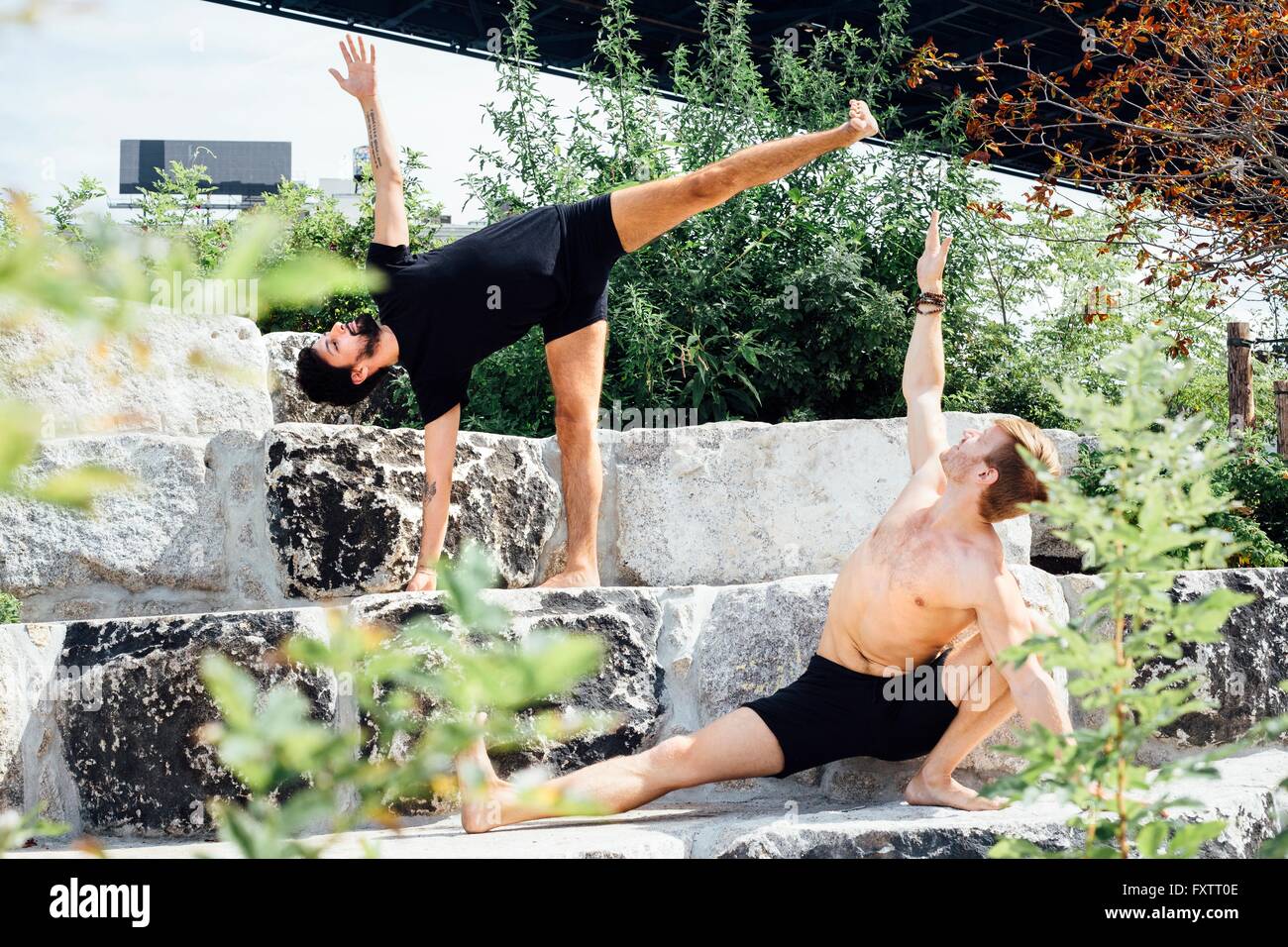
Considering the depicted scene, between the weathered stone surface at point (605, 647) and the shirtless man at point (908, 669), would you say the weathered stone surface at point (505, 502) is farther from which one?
the shirtless man at point (908, 669)

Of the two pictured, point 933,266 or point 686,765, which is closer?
point 686,765

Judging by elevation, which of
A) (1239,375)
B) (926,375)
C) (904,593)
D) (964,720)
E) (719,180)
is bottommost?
(964,720)

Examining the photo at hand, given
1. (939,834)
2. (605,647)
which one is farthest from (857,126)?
(939,834)

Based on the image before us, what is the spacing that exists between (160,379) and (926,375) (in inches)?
98.1

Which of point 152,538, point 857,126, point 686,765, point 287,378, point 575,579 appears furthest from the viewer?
point 287,378

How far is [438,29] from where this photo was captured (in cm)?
855

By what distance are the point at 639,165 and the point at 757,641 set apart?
8.91 ft

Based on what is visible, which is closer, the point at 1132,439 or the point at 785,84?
the point at 1132,439

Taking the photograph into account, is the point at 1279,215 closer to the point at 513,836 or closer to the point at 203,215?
the point at 513,836

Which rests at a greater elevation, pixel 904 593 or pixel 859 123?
pixel 859 123

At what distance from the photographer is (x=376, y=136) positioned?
11.5 ft

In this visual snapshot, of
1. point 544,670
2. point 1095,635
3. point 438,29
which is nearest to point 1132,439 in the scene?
point 544,670

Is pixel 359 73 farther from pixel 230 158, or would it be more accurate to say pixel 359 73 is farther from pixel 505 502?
pixel 230 158

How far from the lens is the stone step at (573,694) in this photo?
9.77 ft
